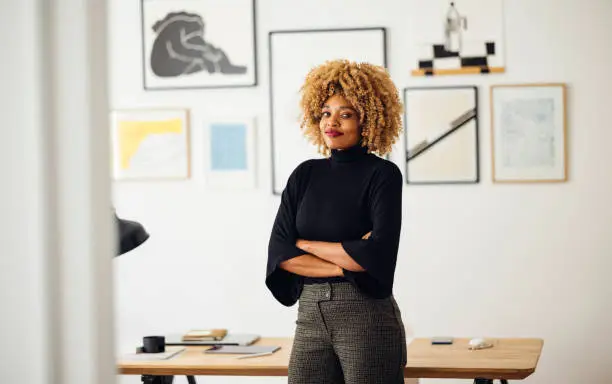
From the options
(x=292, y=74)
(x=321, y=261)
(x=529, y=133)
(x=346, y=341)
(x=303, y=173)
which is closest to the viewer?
(x=346, y=341)

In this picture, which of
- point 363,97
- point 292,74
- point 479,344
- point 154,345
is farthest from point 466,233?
point 363,97

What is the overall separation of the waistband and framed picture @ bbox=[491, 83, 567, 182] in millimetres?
2214

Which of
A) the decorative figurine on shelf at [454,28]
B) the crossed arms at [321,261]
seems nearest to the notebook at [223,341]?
the crossed arms at [321,261]

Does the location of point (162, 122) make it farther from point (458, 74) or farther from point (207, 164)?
point (458, 74)

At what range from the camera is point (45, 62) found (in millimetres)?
779

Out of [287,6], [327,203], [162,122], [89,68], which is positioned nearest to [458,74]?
[287,6]

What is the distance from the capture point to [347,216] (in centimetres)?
231

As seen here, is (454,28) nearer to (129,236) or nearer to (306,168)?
(306,168)

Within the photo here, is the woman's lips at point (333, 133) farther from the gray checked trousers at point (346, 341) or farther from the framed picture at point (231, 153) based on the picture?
the framed picture at point (231, 153)

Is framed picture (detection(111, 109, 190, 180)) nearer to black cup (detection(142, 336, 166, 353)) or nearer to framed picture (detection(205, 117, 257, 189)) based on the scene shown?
Result: framed picture (detection(205, 117, 257, 189))

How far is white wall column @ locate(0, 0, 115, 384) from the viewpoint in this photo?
30.5 inches

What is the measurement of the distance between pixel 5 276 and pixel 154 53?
12.7ft

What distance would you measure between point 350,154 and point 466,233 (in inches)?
81.3

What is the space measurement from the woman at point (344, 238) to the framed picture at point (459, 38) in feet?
6.26
